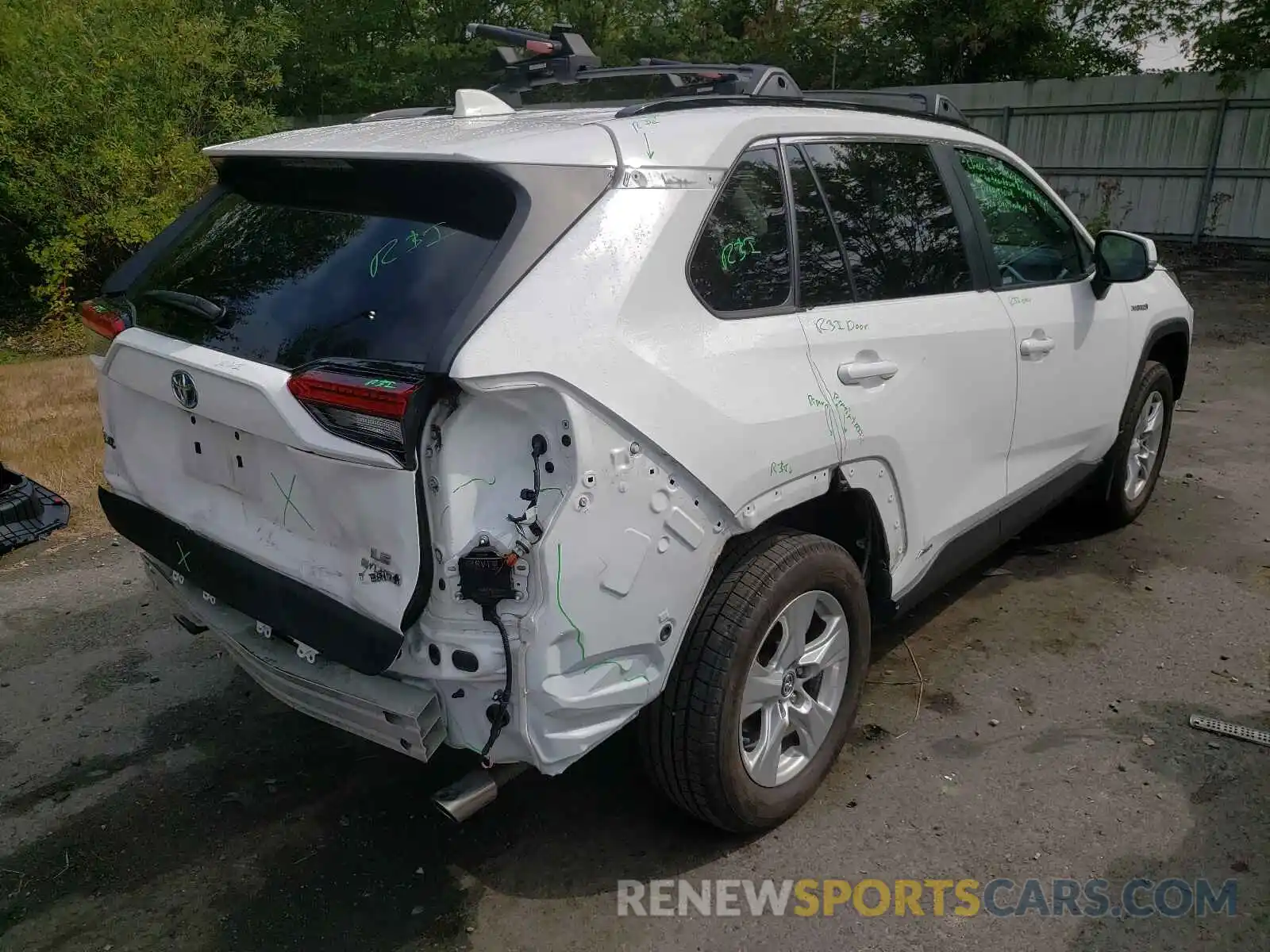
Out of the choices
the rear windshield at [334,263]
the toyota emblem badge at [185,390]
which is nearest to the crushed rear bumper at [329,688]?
the toyota emblem badge at [185,390]

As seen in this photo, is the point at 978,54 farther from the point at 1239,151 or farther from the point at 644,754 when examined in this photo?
the point at 644,754

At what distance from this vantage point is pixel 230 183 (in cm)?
298

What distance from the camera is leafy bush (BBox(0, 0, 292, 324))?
417 inches

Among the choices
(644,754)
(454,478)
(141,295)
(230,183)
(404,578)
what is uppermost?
(230,183)

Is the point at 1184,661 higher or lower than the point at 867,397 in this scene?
lower

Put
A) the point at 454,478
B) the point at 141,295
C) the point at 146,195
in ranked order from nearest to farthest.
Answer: the point at 454,478 → the point at 141,295 → the point at 146,195

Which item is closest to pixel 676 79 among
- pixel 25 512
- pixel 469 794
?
pixel 469 794

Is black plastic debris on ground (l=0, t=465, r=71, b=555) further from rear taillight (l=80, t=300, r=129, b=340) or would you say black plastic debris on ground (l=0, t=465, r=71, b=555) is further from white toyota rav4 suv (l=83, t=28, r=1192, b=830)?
rear taillight (l=80, t=300, r=129, b=340)

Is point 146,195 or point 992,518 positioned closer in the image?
point 992,518

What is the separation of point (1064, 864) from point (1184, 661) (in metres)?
1.43

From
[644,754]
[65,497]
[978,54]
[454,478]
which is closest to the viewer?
[454,478]

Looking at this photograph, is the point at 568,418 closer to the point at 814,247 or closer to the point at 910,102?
the point at 814,247

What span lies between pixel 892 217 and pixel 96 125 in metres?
10.7

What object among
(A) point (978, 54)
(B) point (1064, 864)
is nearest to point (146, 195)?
(B) point (1064, 864)
